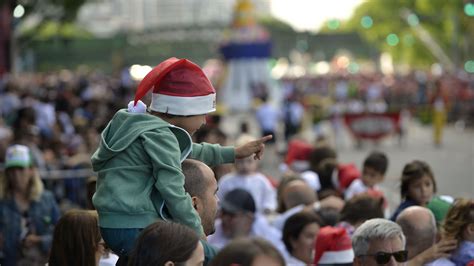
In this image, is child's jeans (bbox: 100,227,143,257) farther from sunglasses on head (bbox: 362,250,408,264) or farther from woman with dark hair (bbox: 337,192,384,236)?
woman with dark hair (bbox: 337,192,384,236)

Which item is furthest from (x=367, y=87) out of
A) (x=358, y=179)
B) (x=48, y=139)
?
(x=358, y=179)

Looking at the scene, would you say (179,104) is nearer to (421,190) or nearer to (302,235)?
(302,235)

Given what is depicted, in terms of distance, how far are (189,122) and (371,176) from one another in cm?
570

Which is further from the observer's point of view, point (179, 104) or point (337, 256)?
point (337, 256)

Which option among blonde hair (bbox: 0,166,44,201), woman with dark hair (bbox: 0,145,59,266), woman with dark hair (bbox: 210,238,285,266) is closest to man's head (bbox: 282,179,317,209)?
woman with dark hair (bbox: 0,145,59,266)

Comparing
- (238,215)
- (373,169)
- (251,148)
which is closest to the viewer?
(251,148)

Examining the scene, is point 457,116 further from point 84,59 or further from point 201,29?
point 201,29

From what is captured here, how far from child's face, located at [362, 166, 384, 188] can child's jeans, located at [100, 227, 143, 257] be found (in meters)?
5.91

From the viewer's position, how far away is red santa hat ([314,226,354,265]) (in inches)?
281

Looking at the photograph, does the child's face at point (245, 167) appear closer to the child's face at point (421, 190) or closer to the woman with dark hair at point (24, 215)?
the woman with dark hair at point (24, 215)

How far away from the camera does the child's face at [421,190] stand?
26.9 feet

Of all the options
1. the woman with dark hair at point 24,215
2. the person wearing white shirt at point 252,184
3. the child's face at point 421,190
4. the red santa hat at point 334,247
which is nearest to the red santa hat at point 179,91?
the red santa hat at point 334,247

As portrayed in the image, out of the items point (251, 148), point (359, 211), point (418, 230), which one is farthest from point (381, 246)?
point (359, 211)

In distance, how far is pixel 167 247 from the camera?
13.9 feet
